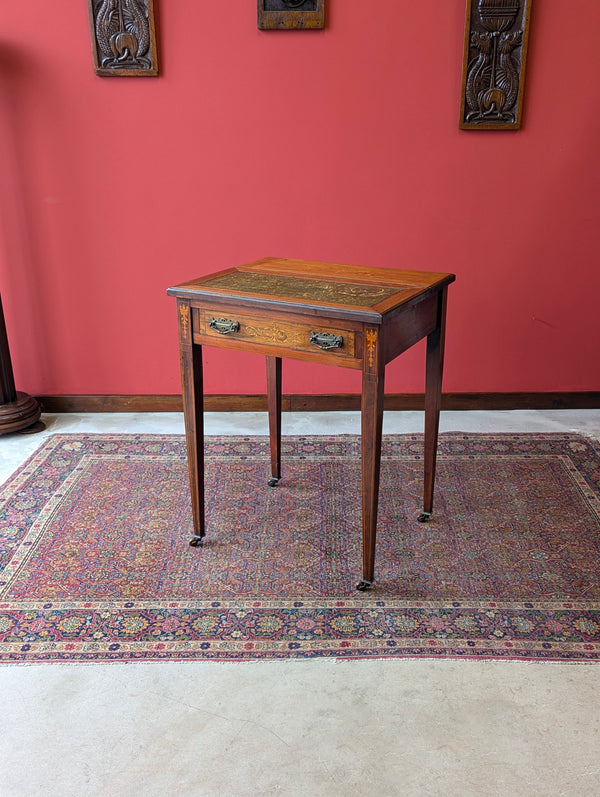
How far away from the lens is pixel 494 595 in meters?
2.20

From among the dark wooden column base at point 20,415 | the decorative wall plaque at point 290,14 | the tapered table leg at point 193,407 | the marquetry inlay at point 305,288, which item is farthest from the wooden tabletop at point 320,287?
the dark wooden column base at point 20,415

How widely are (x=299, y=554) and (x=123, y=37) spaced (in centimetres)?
231

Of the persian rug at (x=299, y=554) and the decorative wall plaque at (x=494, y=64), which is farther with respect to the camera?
the decorative wall plaque at (x=494, y=64)

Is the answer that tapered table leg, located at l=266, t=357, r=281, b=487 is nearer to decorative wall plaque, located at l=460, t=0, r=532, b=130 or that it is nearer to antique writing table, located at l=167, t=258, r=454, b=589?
antique writing table, located at l=167, t=258, r=454, b=589

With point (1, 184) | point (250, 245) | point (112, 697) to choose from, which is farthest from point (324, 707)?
point (1, 184)

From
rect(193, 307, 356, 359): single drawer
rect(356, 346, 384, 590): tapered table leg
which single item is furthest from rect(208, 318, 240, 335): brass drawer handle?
rect(356, 346, 384, 590): tapered table leg

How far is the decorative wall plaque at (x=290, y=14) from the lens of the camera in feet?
10.2

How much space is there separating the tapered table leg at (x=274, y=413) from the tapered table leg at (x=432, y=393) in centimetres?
59

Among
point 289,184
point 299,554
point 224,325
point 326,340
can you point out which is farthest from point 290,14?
point 299,554

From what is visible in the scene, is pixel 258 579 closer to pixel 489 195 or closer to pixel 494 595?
pixel 494 595

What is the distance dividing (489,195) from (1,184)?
223 centimetres

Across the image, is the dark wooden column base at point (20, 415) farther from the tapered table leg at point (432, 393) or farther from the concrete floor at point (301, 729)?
the tapered table leg at point (432, 393)

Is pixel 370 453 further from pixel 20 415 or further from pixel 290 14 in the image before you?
pixel 290 14

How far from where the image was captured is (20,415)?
3.36 metres
